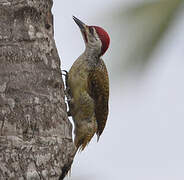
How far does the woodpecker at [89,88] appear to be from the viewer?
4.98m

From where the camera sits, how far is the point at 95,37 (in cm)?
537

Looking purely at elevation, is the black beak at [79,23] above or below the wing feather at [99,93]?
above

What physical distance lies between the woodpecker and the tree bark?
1.48 meters

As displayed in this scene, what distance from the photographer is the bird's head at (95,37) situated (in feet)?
17.3

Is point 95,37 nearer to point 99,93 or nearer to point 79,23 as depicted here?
point 79,23

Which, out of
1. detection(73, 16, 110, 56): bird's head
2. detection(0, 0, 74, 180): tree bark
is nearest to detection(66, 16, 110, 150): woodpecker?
detection(73, 16, 110, 56): bird's head

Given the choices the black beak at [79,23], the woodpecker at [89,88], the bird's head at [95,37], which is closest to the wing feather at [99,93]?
the woodpecker at [89,88]

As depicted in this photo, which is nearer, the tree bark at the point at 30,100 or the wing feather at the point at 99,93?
the tree bark at the point at 30,100

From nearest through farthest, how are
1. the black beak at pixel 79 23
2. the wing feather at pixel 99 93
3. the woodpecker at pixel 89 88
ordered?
1. the woodpecker at pixel 89 88
2. the wing feather at pixel 99 93
3. the black beak at pixel 79 23

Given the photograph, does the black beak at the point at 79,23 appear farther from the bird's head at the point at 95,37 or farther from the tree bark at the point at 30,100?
the tree bark at the point at 30,100

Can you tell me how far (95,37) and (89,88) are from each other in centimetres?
68

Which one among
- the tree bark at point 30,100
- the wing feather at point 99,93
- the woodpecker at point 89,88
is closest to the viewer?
the tree bark at point 30,100

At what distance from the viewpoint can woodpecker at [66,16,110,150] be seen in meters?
4.98

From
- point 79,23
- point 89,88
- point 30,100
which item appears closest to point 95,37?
point 79,23
